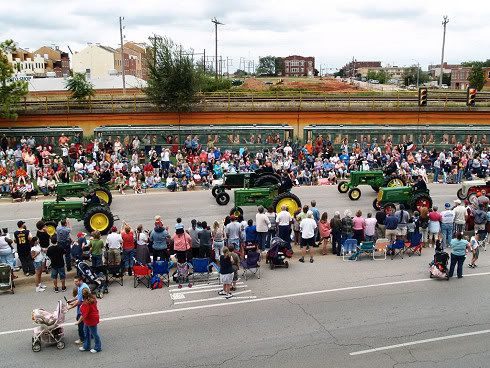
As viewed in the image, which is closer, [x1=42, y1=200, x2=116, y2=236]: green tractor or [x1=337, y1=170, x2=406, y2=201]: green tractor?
[x1=42, y1=200, x2=116, y2=236]: green tractor

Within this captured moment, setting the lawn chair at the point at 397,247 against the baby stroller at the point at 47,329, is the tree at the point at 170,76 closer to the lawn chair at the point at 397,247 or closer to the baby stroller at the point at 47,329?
the lawn chair at the point at 397,247

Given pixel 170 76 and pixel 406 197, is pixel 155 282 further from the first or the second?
pixel 170 76

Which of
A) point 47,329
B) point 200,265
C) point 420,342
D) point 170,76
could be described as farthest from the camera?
point 170,76

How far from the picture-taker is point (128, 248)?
504 inches

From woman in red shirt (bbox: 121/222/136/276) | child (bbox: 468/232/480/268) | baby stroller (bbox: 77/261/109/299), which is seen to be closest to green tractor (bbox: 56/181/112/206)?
woman in red shirt (bbox: 121/222/136/276)

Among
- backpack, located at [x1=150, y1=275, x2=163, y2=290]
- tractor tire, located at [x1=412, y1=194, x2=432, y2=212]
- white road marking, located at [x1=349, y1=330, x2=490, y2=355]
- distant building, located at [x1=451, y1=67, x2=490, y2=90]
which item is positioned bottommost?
white road marking, located at [x1=349, y1=330, x2=490, y2=355]

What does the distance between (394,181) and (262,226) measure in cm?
860

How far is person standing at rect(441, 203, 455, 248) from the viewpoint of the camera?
14.8 metres

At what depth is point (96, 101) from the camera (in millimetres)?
33906

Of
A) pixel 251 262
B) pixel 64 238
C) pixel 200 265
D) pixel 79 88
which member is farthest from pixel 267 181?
pixel 79 88

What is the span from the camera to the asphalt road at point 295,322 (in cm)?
895

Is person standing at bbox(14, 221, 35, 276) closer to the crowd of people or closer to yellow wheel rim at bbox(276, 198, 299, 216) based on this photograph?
the crowd of people

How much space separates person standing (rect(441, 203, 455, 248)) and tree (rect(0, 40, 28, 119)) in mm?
24533

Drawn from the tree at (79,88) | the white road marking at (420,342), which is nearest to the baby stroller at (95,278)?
the white road marking at (420,342)
